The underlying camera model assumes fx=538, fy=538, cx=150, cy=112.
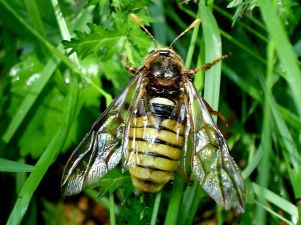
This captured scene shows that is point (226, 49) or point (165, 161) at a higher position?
point (226, 49)

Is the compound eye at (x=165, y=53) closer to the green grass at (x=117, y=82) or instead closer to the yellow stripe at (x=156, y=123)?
the green grass at (x=117, y=82)

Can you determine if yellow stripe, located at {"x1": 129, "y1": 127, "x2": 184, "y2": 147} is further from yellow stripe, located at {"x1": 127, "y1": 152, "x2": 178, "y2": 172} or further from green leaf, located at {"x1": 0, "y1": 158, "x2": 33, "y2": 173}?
green leaf, located at {"x1": 0, "y1": 158, "x2": 33, "y2": 173}

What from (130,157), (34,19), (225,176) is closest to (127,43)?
(34,19)

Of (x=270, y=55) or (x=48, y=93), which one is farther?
(x=48, y=93)

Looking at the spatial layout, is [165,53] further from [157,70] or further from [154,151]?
[154,151]

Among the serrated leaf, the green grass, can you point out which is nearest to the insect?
the green grass

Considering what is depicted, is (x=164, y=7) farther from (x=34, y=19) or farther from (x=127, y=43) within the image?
(x=34, y=19)
